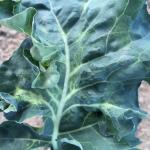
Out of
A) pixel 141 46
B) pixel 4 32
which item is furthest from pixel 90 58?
pixel 4 32

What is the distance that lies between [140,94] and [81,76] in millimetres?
1022

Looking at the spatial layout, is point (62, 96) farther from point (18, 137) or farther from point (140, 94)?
point (140, 94)

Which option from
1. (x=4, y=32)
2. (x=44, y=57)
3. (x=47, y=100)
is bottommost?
(x=4, y=32)


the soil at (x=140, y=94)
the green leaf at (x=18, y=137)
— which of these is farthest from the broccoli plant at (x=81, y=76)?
the soil at (x=140, y=94)

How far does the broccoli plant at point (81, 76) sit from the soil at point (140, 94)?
2.65ft

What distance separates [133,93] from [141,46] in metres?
0.10

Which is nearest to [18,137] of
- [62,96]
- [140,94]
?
[62,96]

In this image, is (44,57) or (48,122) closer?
(44,57)

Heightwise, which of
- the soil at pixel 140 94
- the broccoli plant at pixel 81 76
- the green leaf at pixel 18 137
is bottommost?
the soil at pixel 140 94

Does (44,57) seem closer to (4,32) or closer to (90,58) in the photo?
(90,58)

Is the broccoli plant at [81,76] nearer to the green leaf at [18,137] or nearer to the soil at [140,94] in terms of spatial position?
the green leaf at [18,137]

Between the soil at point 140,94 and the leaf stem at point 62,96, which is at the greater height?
the leaf stem at point 62,96

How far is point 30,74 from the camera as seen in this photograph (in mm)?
939

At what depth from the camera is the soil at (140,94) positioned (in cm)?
175
